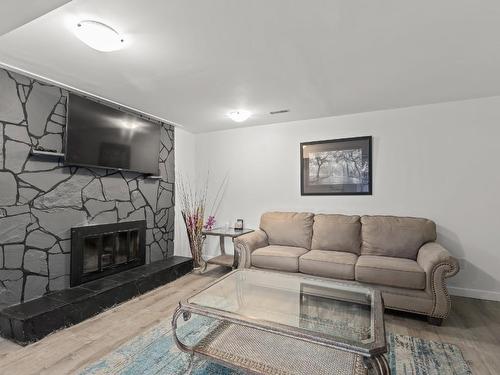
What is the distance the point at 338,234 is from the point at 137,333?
2.35 metres

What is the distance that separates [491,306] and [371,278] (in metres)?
1.37

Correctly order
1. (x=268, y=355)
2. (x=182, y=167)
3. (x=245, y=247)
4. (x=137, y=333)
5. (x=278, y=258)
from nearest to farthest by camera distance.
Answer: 1. (x=268, y=355)
2. (x=137, y=333)
3. (x=278, y=258)
4. (x=245, y=247)
5. (x=182, y=167)

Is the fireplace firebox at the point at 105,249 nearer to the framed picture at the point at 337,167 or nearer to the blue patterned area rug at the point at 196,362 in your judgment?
the blue patterned area rug at the point at 196,362

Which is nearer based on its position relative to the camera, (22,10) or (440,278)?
(22,10)

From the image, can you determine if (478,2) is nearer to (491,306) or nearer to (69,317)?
(491,306)

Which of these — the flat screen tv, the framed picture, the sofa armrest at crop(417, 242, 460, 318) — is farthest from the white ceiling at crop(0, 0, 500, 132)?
the sofa armrest at crop(417, 242, 460, 318)

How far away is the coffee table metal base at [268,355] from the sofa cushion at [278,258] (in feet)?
3.75

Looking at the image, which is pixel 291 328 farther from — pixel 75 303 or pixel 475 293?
Answer: pixel 475 293

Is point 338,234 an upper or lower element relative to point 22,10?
lower

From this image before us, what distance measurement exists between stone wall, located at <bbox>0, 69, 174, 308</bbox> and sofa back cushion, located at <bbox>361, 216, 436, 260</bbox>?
312 centimetres

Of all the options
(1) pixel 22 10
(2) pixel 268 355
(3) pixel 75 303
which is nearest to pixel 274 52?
(1) pixel 22 10

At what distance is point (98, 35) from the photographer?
1613mm

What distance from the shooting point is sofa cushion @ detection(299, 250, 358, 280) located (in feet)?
8.55

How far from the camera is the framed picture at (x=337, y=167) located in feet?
11.0
